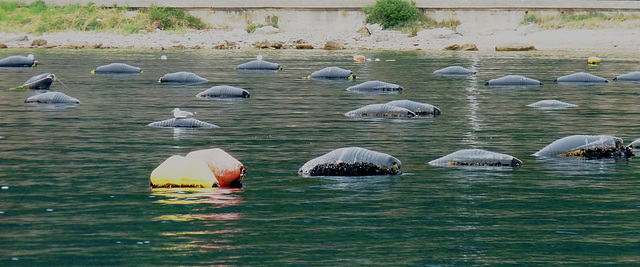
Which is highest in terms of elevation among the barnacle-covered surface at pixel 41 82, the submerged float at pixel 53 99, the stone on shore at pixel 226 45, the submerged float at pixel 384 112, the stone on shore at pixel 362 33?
the submerged float at pixel 384 112

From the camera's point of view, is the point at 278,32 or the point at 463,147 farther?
the point at 278,32

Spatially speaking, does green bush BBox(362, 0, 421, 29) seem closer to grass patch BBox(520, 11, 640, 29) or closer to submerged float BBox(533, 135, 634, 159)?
grass patch BBox(520, 11, 640, 29)

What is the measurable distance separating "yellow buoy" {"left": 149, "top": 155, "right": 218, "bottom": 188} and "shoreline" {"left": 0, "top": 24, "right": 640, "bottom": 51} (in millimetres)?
44837

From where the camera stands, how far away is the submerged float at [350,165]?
931 centimetres

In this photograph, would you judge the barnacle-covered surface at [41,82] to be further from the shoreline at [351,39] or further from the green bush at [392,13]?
the green bush at [392,13]

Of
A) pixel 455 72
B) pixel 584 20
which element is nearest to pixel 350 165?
pixel 455 72

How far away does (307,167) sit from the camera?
945 centimetres

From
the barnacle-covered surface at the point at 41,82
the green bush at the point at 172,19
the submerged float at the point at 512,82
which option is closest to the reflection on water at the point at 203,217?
the barnacle-covered surface at the point at 41,82

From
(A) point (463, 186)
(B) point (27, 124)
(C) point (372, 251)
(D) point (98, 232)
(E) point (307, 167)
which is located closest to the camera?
(C) point (372, 251)

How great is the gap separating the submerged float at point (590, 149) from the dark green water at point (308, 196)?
367mm

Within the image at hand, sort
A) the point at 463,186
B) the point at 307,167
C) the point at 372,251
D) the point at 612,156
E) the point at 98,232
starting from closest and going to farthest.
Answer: the point at 372,251 < the point at 98,232 < the point at 463,186 < the point at 307,167 < the point at 612,156

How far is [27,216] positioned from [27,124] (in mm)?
7289

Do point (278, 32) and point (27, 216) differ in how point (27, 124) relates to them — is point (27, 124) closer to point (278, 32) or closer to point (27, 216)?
point (27, 216)

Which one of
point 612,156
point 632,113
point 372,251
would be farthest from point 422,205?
point 632,113
